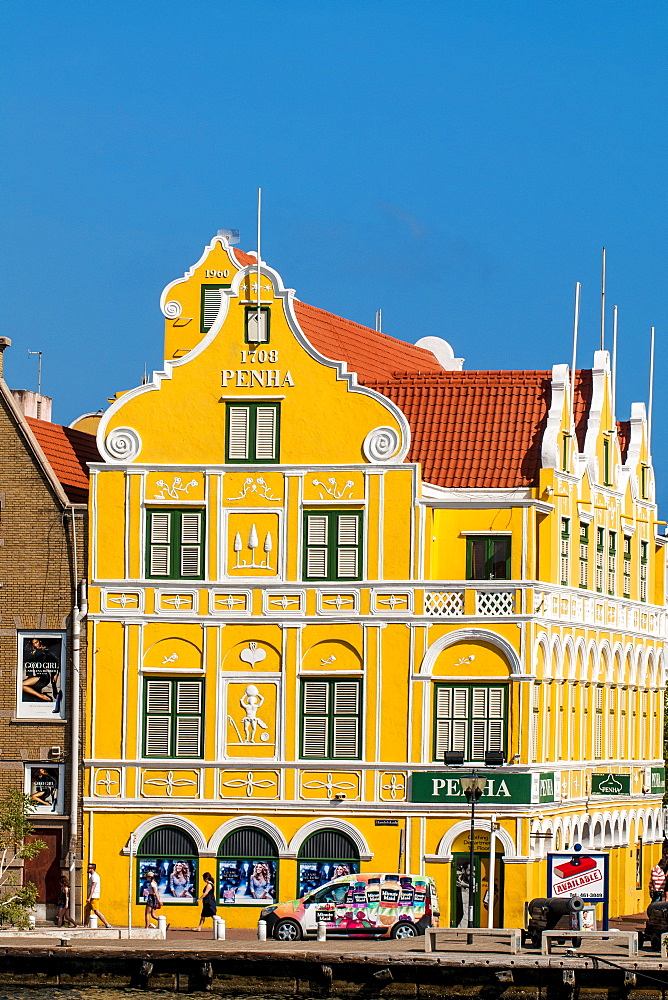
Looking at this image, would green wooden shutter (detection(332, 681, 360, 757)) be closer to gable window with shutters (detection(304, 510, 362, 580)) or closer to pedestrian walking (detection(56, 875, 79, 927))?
gable window with shutters (detection(304, 510, 362, 580))

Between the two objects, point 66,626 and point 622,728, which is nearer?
point 66,626

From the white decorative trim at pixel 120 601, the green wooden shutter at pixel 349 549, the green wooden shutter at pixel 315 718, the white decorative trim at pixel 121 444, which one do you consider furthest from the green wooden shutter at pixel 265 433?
the green wooden shutter at pixel 315 718

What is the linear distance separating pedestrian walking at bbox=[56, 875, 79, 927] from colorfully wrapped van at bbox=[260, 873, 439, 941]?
8.09 m

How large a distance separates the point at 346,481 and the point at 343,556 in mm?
2122

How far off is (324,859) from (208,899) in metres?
3.47

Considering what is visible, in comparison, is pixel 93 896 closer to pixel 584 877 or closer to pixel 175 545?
pixel 175 545

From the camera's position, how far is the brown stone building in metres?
72.0

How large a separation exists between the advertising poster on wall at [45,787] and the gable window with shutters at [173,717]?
2.72 m

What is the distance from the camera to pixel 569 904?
213 ft

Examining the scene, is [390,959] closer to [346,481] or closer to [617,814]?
[346,481]

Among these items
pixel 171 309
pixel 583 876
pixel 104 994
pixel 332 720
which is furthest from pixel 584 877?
pixel 171 309

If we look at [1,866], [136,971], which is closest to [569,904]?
[136,971]

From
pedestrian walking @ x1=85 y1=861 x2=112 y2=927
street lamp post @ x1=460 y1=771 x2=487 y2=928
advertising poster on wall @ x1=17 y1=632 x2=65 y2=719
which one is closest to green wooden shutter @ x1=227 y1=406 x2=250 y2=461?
advertising poster on wall @ x1=17 y1=632 x2=65 y2=719

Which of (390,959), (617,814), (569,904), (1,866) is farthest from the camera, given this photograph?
(617,814)
